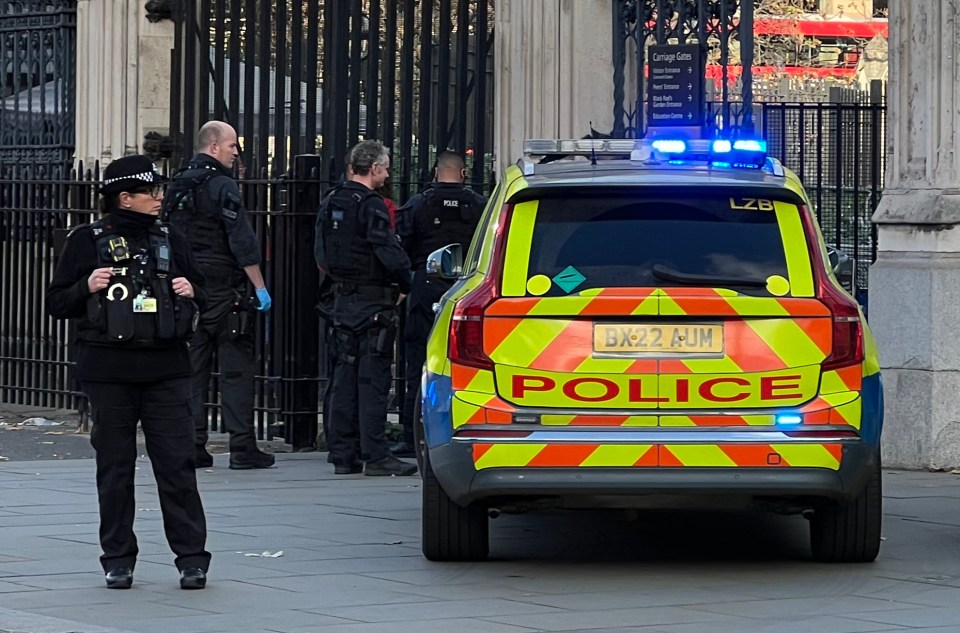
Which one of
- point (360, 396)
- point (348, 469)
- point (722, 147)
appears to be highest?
point (722, 147)

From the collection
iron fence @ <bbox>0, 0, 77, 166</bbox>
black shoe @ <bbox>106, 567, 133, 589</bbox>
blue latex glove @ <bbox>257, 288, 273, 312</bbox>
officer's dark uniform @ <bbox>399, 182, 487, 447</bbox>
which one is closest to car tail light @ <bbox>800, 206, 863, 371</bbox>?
black shoe @ <bbox>106, 567, 133, 589</bbox>

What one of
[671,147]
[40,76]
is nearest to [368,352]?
[671,147]

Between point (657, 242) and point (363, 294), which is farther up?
point (657, 242)

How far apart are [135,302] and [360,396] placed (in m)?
3.84

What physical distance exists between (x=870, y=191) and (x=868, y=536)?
5.02 meters

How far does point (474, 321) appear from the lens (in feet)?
25.0

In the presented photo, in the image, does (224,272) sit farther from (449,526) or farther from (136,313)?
(136,313)

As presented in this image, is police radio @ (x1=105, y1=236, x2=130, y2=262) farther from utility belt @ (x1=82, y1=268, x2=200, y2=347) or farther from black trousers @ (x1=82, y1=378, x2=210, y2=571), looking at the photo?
black trousers @ (x1=82, y1=378, x2=210, y2=571)

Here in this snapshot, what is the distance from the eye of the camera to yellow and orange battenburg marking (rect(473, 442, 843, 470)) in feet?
24.3

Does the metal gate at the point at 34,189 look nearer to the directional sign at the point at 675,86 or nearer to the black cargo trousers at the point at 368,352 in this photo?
the black cargo trousers at the point at 368,352

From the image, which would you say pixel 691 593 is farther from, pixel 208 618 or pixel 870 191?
pixel 870 191

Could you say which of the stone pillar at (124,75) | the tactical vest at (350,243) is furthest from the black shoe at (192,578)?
the stone pillar at (124,75)

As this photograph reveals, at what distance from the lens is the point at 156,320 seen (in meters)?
7.38

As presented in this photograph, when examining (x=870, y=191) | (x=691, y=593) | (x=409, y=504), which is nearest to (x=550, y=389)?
(x=691, y=593)
